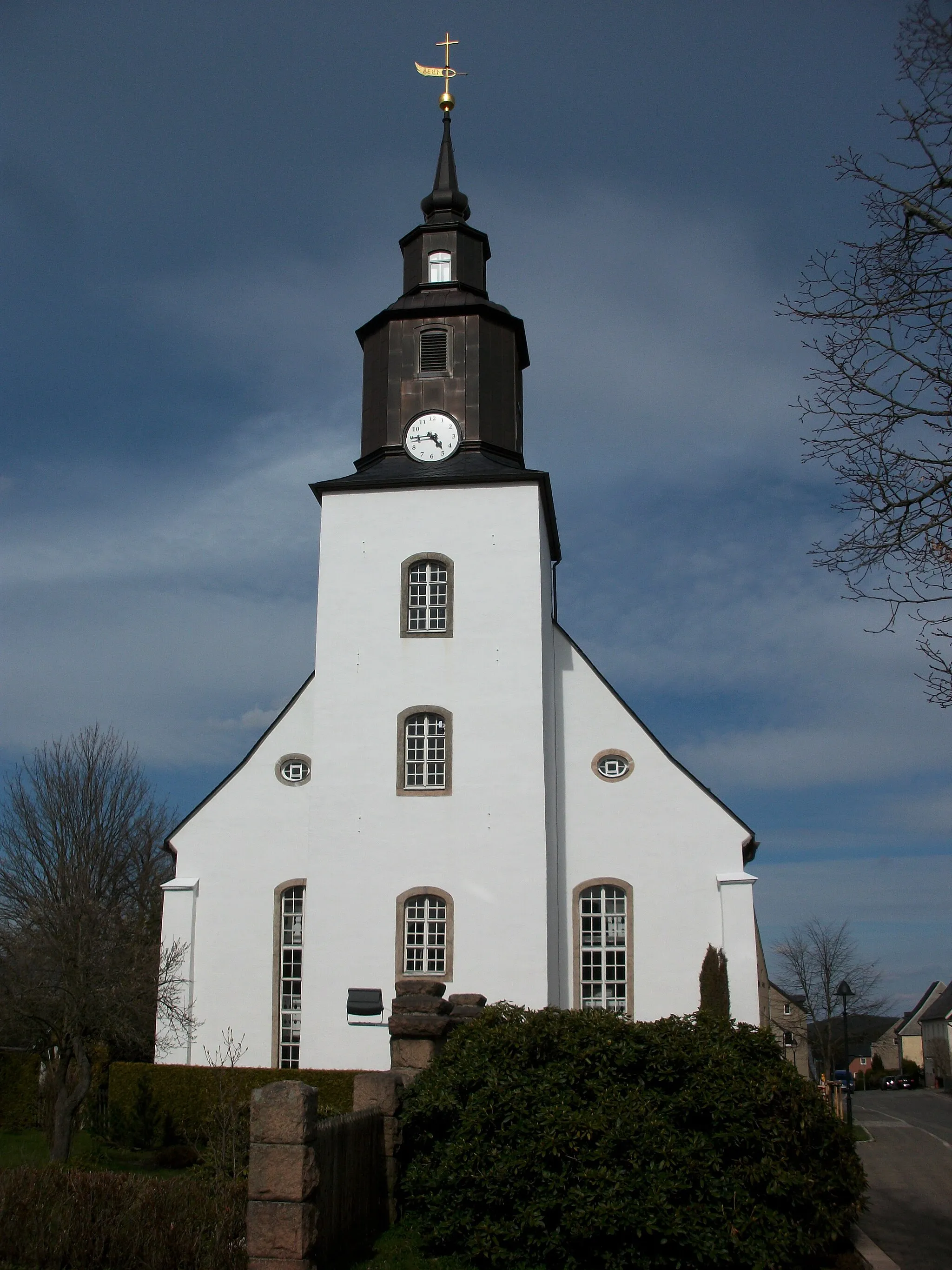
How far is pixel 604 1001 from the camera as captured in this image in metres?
20.7

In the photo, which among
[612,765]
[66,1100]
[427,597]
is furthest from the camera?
[612,765]

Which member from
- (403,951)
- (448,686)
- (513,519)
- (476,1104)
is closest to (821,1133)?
(476,1104)

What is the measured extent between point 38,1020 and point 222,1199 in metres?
10.4

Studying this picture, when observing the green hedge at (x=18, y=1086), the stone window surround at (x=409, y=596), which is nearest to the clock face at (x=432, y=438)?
the stone window surround at (x=409, y=596)

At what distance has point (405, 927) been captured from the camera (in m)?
20.0

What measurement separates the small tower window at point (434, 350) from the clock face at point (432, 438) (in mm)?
892

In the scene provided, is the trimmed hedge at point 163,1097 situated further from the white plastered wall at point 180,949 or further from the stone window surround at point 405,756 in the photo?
the stone window surround at point 405,756

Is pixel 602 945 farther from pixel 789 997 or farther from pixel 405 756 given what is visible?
pixel 789 997

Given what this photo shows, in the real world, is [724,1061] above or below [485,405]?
below

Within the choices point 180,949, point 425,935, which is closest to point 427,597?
point 425,935

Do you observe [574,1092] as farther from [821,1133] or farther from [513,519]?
[513,519]

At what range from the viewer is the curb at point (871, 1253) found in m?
10.2

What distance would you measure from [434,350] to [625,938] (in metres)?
11.9

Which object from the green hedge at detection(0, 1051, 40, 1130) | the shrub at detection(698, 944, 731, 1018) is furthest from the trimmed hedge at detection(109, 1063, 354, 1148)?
the shrub at detection(698, 944, 731, 1018)
